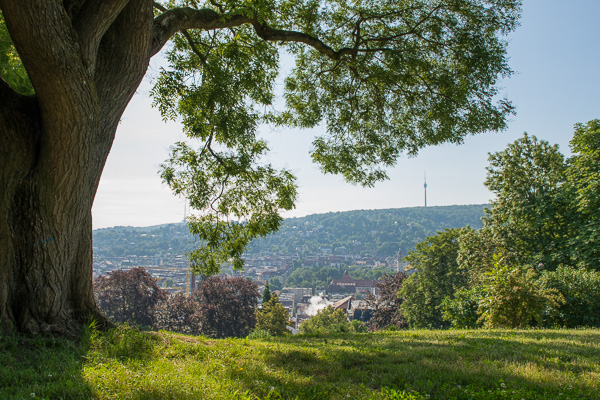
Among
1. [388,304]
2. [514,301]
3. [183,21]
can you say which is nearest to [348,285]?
[388,304]

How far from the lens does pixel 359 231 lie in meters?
178

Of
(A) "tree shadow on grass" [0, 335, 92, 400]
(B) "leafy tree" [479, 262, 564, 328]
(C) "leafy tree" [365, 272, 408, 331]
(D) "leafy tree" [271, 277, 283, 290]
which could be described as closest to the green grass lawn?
(A) "tree shadow on grass" [0, 335, 92, 400]

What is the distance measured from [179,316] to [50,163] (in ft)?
111

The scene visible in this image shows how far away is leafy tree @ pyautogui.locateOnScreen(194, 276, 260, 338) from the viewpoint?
34.4m

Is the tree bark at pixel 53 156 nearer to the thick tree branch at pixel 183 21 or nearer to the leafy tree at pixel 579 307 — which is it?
the thick tree branch at pixel 183 21

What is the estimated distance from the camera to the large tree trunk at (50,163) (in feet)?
12.2

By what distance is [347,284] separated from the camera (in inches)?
4685

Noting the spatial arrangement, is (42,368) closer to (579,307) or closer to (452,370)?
(452,370)

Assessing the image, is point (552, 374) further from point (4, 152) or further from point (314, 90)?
point (314, 90)

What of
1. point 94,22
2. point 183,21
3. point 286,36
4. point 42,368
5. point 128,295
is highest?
point 286,36

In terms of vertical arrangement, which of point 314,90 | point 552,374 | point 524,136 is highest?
point 524,136


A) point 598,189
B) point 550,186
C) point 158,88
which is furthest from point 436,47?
point 550,186

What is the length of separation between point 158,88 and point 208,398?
6.50 metres

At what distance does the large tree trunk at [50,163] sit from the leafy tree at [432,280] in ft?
95.2
